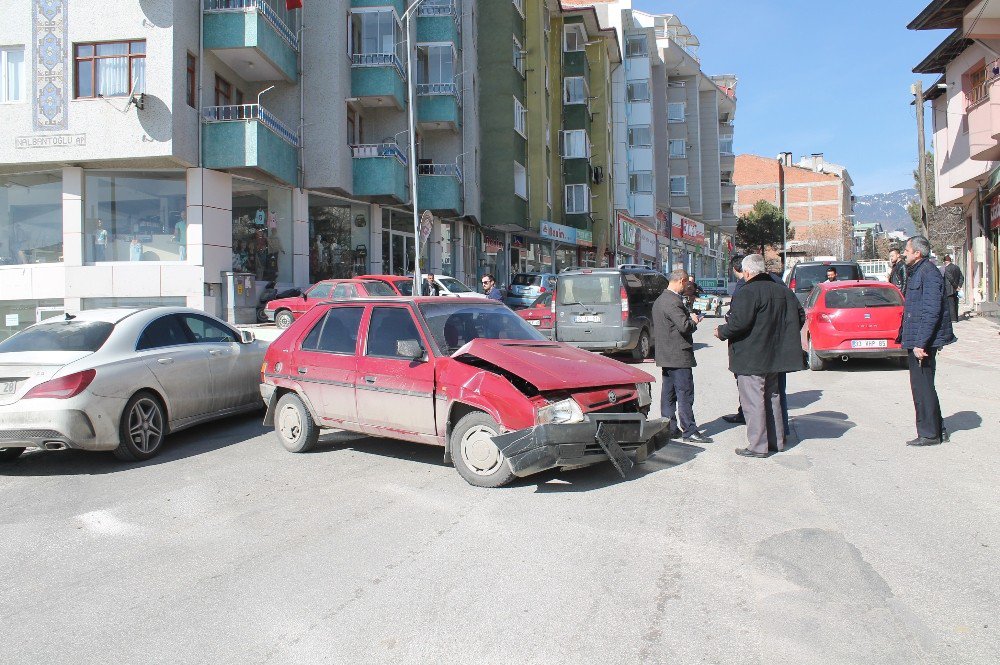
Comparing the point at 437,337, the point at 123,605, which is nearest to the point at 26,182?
the point at 437,337

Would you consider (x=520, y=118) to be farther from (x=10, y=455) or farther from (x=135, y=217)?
A: (x=10, y=455)

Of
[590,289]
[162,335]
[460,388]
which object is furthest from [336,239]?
[460,388]

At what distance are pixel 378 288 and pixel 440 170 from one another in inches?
468

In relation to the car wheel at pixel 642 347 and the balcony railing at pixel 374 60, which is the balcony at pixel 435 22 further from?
the car wheel at pixel 642 347

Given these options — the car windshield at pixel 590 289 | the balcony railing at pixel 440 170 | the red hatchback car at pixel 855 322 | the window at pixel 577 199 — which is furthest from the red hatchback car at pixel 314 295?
the window at pixel 577 199

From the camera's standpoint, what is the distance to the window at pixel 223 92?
2108 cm

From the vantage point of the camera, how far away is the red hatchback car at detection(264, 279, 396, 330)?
64.2ft

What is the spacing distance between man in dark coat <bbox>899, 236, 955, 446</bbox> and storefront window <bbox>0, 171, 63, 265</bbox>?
66.2ft

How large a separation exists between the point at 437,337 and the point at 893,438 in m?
4.78

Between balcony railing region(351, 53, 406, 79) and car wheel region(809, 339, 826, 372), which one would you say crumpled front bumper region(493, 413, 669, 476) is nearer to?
car wheel region(809, 339, 826, 372)

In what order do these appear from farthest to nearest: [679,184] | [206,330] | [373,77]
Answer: [679,184] → [373,77] → [206,330]

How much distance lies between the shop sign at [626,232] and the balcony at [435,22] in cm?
2424

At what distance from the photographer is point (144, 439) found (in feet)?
24.4

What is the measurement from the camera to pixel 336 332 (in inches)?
289
